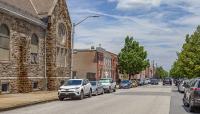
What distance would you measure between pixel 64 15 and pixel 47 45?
220 inches

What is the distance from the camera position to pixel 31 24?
41.4m

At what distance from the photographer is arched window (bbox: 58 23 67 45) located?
48.4 metres

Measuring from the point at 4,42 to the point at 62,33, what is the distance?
1398cm

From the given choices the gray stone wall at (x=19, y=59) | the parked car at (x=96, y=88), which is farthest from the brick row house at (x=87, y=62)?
the gray stone wall at (x=19, y=59)

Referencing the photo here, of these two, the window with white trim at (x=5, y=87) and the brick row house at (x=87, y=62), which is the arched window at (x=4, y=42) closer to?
the window with white trim at (x=5, y=87)

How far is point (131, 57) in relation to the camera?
101 m

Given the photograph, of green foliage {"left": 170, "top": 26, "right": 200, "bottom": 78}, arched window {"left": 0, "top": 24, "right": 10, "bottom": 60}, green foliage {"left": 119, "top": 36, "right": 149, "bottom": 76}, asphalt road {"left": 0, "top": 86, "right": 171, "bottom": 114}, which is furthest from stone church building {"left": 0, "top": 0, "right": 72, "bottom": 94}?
green foliage {"left": 119, "top": 36, "right": 149, "bottom": 76}

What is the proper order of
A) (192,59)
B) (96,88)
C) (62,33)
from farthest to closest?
(192,59) < (62,33) < (96,88)

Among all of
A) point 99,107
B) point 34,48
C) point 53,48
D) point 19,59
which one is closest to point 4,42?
point 19,59

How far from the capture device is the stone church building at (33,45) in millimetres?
36406

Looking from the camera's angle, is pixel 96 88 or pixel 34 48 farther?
pixel 34 48

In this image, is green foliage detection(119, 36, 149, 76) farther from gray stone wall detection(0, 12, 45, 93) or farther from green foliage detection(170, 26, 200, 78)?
gray stone wall detection(0, 12, 45, 93)

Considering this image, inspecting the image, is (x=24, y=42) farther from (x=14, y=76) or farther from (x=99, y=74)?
(x=99, y=74)

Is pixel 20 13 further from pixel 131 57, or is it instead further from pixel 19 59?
pixel 131 57
